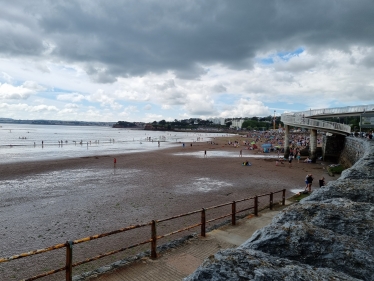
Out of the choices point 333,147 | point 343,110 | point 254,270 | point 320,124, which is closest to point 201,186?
point 254,270

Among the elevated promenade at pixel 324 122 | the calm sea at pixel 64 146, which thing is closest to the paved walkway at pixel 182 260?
the elevated promenade at pixel 324 122

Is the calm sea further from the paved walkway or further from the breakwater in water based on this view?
→ the breakwater in water

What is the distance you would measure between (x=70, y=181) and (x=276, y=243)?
69.9 ft

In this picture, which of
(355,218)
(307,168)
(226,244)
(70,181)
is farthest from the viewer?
(307,168)

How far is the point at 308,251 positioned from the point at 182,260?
401cm

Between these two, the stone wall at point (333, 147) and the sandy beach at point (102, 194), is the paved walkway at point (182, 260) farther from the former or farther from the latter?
the stone wall at point (333, 147)

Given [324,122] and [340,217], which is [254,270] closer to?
[340,217]

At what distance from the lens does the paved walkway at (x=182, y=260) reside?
18.3 ft

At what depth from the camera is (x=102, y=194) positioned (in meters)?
17.1

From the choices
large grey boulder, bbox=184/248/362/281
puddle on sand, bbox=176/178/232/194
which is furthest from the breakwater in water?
puddle on sand, bbox=176/178/232/194

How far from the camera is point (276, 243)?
3191mm

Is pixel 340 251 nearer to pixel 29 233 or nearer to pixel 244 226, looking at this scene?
pixel 244 226

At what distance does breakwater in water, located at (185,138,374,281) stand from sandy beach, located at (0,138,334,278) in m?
8.92

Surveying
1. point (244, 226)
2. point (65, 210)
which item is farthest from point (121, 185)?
point (244, 226)
